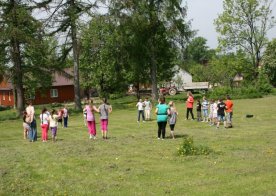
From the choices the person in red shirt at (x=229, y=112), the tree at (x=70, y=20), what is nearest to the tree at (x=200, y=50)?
the tree at (x=70, y=20)

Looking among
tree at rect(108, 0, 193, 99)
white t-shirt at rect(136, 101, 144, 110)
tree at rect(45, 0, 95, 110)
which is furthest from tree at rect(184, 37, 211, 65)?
white t-shirt at rect(136, 101, 144, 110)

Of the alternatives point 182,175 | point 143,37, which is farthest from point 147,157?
point 143,37

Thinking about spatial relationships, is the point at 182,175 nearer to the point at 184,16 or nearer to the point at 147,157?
the point at 147,157

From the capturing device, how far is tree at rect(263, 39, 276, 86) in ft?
208

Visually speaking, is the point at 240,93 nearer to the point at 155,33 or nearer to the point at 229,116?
the point at 155,33

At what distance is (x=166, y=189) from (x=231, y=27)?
189ft

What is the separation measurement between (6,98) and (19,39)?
3749 cm

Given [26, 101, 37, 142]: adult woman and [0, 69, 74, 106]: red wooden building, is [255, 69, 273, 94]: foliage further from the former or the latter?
[26, 101, 37, 142]: adult woman

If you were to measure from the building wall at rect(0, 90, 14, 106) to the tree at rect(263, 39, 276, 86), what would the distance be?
37.7 meters

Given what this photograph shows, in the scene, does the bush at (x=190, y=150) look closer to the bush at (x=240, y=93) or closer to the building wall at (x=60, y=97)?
the bush at (x=240, y=93)

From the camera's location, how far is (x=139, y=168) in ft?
43.6

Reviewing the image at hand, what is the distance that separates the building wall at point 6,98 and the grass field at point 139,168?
53130 mm

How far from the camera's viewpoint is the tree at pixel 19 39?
3881cm

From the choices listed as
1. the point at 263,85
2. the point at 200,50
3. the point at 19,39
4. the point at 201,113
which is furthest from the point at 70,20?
the point at 200,50
